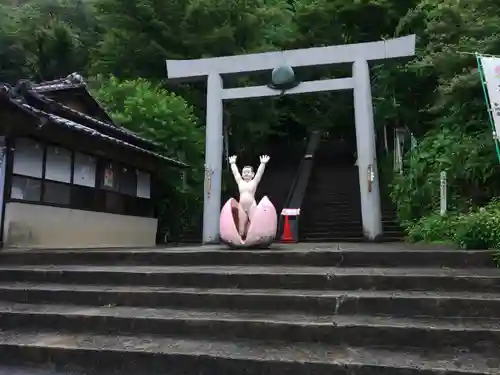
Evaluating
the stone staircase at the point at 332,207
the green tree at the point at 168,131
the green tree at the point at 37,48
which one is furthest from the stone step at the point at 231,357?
the green tree at the point at 37,48

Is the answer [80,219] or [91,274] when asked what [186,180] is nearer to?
[80,219]

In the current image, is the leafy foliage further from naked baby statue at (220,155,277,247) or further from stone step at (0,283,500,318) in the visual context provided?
stone step at (0,283,500,318)

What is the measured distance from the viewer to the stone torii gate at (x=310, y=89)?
35.1 feet

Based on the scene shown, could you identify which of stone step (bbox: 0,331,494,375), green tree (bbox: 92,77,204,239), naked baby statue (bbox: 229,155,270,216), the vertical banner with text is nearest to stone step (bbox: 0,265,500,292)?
stone step (bbox: 0,331,494,375)

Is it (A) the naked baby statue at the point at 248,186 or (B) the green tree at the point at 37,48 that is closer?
(A) the naked baby statue at the point at 248,186

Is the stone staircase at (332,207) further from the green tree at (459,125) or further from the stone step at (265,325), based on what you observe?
the stone step at (265,325)

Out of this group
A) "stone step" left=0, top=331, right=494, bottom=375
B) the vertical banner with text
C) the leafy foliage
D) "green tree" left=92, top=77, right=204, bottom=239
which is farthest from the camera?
"green tree" left=92, top=77, right=204, bottom=239

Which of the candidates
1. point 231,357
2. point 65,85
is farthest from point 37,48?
point 231,357

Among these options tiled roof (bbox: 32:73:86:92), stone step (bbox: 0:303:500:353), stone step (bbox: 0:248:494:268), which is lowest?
stone step (bbox: 0:303:500:353)

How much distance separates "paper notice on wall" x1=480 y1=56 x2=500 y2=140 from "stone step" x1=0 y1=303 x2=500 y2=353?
394cm

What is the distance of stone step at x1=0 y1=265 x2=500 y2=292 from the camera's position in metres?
4.87

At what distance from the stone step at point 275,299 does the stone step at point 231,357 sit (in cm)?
55

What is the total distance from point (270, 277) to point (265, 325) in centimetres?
96

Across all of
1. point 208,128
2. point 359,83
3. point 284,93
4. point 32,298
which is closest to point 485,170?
point 359,83
